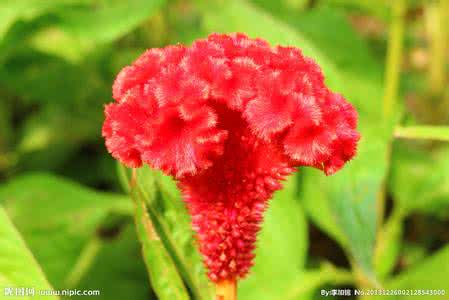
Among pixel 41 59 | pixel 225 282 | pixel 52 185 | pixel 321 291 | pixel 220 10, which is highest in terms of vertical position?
pixel 220 10

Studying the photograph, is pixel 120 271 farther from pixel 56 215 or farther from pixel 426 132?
pixel 426 132

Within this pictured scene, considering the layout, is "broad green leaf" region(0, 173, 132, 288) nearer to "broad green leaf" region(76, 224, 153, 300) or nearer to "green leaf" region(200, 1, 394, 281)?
"broad green leaf" region(76, 224, 153, 300)

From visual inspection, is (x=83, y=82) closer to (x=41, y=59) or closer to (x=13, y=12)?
(x=41, y=59)

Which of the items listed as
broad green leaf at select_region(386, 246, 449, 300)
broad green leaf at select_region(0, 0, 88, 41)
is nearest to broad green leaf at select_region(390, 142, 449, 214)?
broad green leaf at select_region(386, 246, 449, 300)

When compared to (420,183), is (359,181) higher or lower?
higher

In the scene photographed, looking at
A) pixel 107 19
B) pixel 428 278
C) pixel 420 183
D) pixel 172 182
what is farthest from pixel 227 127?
pixel 420 183

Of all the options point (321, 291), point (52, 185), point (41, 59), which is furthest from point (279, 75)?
point (41, 59)
